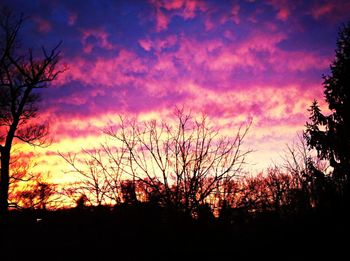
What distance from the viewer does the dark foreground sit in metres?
7.47

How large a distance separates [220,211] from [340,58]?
13.5 metres

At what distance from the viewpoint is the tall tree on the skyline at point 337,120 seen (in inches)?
610

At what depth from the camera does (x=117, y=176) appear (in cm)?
834

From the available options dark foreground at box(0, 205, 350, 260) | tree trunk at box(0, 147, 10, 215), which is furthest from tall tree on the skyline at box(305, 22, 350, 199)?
tree trunk at box(0, 147, 10, 215)

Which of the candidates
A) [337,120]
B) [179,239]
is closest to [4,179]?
[179,239]

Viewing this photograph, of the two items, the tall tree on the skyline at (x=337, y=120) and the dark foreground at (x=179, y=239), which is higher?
the tall tree on the skyline at (x=337, y=120)

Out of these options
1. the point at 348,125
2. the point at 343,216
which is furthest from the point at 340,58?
the point at 343,216

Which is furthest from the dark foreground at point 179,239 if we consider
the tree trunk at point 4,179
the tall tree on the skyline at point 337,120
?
the tall tree on the skyline at point 337,120

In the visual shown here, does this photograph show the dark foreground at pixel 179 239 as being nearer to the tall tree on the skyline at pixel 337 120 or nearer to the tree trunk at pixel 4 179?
the tree trunk at pixel 4 179

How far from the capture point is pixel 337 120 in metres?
16.2

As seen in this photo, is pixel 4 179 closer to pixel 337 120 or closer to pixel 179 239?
pixel 179 239

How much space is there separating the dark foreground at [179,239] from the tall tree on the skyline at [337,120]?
24.7ft

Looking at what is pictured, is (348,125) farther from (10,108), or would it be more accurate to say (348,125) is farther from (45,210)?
(10,108)

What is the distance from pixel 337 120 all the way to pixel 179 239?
12.9 meters
